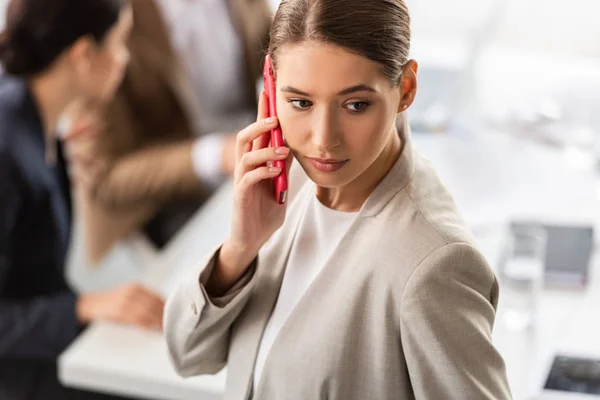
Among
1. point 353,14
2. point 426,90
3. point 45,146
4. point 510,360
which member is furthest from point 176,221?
point 353,14

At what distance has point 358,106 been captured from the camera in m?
0.65

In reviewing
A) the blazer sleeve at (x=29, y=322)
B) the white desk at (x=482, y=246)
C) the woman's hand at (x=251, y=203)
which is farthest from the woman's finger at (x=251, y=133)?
the blazer sleeve at (x=29, y=322)

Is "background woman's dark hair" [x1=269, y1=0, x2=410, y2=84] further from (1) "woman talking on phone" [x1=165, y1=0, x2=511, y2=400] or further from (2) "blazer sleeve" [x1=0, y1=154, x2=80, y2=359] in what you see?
(2) "blazer sleeve" [x1=0, y1=154, x2=80, y2=359]

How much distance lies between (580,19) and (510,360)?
6.25 feet

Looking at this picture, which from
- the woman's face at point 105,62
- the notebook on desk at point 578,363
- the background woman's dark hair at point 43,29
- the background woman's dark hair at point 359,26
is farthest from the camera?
the woman's face at point 105,62

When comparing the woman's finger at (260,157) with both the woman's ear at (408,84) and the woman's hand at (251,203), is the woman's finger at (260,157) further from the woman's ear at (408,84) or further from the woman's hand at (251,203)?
the woman's ear at (408,84)

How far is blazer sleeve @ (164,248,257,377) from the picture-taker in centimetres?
79

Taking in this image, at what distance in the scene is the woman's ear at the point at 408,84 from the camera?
26.5 inches

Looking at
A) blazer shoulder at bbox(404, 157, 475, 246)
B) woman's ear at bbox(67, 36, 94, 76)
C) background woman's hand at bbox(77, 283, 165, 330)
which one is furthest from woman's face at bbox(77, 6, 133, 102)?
blazer shoulder at bbox(404, 157, 475, 246)

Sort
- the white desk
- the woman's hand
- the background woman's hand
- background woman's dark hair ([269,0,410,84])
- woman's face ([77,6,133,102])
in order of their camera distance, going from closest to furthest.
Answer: background woman's dark hair ([269,0,410,84]) < the woman's hand < the white desk < the background woman's hand < woman's face ([77,6,133,102])

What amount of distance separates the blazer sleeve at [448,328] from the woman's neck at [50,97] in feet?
3.76

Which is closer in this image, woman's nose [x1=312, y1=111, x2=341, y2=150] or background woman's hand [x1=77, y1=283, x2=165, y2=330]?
woman's nose [x1=312, y1=111, x2=341, y2=150]

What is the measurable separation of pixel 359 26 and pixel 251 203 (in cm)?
21

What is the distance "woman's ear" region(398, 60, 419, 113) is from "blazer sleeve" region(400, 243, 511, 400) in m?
0.12
